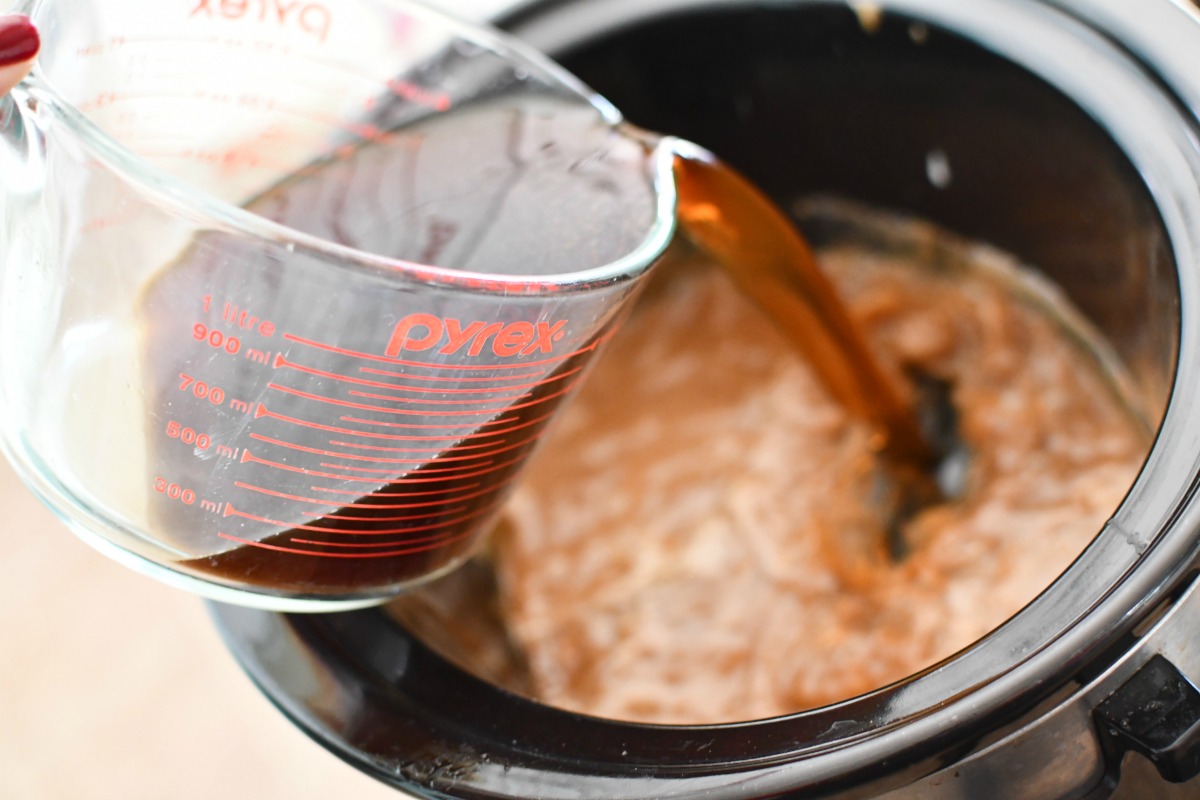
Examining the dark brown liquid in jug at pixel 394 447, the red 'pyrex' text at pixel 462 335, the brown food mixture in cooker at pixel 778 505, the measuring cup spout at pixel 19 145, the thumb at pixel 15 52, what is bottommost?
the brown food mixture in cooker at pixel 778 505

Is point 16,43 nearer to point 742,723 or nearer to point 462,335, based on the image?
point 462,335

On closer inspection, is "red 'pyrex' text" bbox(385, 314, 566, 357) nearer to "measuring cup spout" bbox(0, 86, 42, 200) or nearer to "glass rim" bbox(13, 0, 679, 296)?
"glass rim" bbox(13, 0, 679, 296)

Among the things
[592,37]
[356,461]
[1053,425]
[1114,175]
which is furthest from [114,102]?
[1053,425]

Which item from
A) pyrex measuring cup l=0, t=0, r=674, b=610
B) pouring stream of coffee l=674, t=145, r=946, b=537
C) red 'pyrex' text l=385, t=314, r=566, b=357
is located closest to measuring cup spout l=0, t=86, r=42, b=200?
pyrex measuring cup l=0, t=0, r=674, b=610

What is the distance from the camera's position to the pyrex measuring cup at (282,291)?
44 cm

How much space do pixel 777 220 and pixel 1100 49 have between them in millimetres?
224

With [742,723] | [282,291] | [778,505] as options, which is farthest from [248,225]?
[778,505]

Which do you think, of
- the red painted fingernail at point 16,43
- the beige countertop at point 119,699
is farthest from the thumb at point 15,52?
the beige countertop at point 119,699

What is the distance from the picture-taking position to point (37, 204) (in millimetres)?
470

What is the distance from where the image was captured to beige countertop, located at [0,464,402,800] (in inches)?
30.3

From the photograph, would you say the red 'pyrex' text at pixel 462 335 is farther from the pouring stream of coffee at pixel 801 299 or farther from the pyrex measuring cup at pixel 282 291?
the pouring stream of coffee at pixel 801 299

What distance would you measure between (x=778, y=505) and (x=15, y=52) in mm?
638

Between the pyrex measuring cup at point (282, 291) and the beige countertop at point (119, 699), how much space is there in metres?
0.25

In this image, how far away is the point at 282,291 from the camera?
0.44 m
